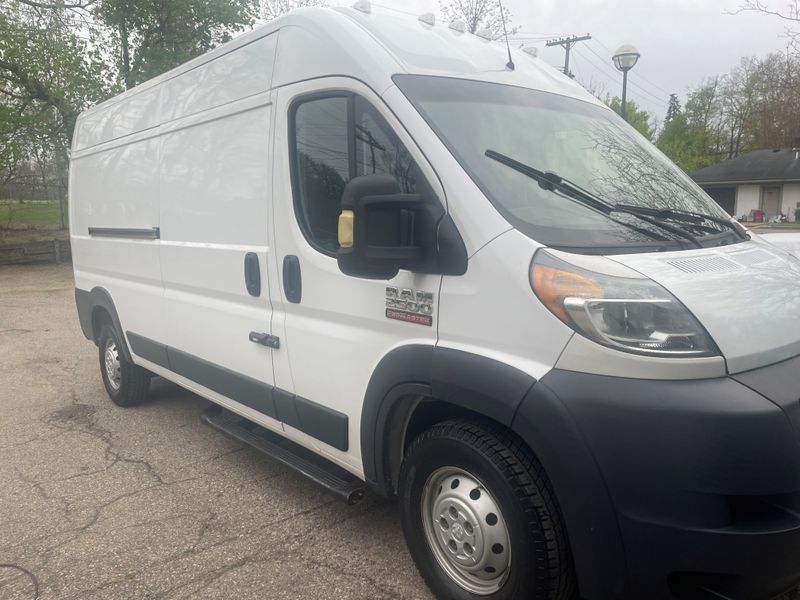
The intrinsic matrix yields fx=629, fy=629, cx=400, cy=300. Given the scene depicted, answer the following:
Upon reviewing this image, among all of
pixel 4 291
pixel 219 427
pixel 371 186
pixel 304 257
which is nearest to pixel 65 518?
pixel 219 427

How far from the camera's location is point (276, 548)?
3.18m

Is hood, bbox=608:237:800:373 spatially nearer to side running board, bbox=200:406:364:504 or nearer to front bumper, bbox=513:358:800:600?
front bumper, bbox=513:358:800:600

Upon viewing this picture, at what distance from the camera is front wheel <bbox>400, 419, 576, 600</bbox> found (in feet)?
7.11

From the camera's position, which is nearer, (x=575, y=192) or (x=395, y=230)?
(x=395, y=230)

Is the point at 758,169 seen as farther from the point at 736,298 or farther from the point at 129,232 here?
the point at 736,298

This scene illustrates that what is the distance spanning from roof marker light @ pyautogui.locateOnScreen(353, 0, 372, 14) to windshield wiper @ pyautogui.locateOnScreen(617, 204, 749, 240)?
153cm

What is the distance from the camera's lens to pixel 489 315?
2.25 m

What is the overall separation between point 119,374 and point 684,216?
4.76 meters

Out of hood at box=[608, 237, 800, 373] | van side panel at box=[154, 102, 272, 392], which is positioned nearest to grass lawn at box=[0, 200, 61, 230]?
van side panel at box=[154, 102, 272, 392]

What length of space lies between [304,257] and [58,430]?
327cm

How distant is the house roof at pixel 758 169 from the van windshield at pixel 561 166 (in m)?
43.8

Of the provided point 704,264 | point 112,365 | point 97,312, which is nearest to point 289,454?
point 704,264

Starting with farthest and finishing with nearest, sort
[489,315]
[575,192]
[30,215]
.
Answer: [30,215]
[575,192]
[489,315]

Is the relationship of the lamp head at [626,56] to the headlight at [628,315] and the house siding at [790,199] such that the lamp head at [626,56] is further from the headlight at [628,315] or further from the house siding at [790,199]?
the house siding at [790,199]
